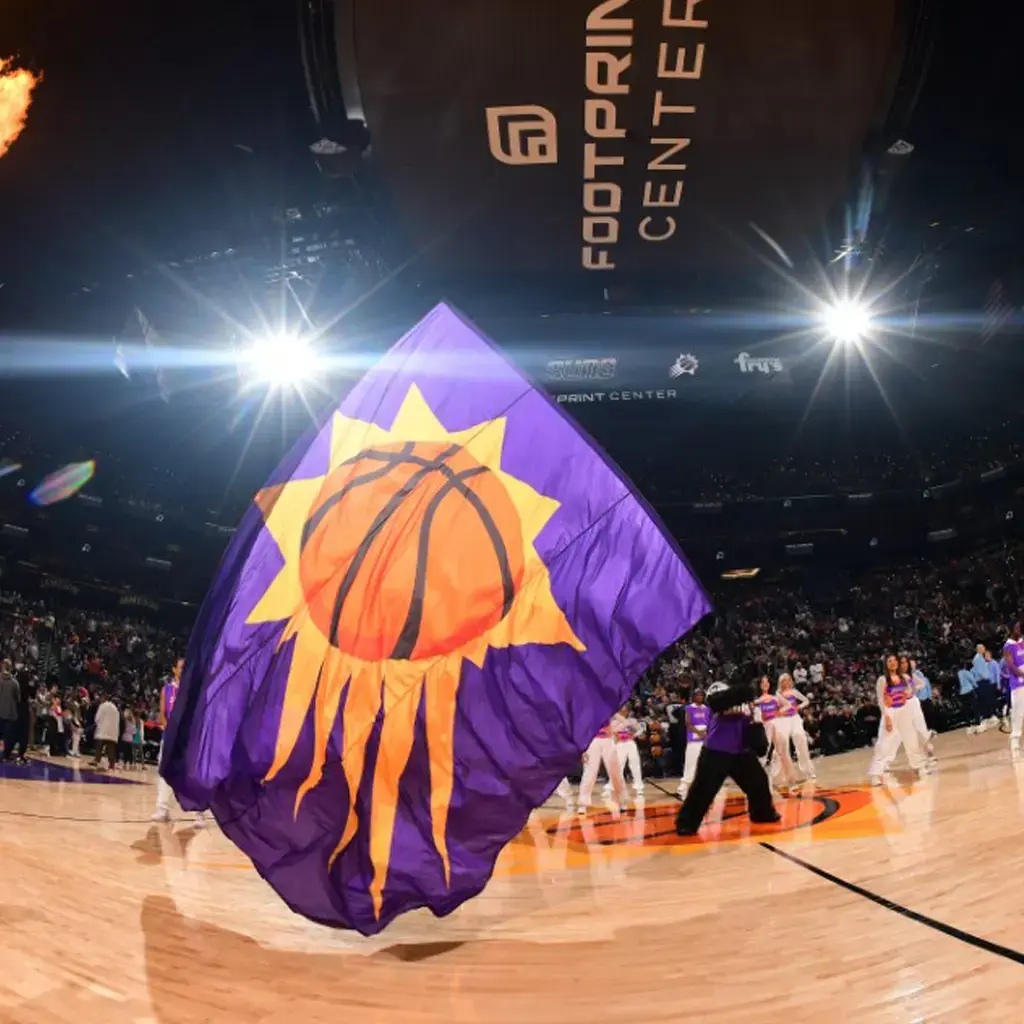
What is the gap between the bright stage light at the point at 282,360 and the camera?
48.1 ft

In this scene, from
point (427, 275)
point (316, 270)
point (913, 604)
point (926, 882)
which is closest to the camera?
point (926, 882)

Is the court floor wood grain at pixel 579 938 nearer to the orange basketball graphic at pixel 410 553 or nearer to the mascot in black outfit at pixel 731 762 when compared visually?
the mascot in black outfit at pixel 731 762

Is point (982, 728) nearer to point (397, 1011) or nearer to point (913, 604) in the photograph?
point (913, 604)

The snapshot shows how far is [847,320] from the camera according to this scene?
14.1m

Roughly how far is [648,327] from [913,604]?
14.8 meters

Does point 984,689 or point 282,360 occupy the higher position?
point 282,360

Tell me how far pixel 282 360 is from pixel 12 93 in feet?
25.0

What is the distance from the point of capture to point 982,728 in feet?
51.3

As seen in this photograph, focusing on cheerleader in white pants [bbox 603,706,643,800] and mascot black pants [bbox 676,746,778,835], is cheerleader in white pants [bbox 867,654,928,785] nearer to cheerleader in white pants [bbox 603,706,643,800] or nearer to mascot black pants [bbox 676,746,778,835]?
cheerleader in white pants [bbox 603,706,643,800]

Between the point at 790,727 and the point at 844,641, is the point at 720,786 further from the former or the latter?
the point at 844,641

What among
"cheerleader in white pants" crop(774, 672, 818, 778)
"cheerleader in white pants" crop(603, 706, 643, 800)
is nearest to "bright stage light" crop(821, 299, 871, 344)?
"cheerleader in white pants" crop(774, 672, 818, 778)

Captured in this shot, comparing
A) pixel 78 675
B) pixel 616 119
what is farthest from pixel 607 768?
pixel 78 675

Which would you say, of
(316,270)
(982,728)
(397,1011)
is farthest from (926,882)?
(982,728)

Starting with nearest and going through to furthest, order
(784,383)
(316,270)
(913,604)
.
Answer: (316,270)
(784,383)
(913,604)
